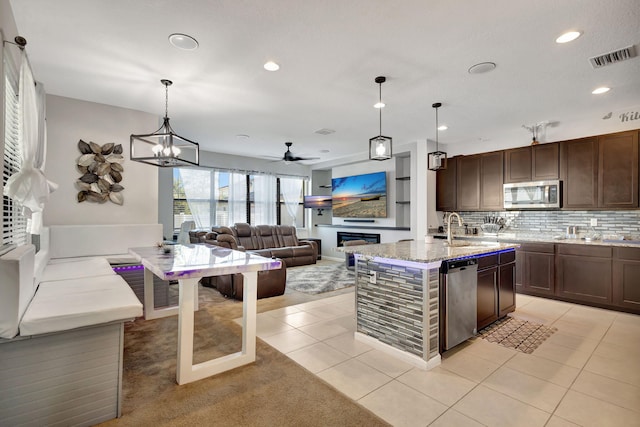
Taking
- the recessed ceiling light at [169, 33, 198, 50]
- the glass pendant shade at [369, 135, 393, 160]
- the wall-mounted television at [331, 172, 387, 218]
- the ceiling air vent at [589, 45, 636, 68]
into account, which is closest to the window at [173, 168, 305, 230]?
the wall-mounted television at [331, 172, 387, 218]

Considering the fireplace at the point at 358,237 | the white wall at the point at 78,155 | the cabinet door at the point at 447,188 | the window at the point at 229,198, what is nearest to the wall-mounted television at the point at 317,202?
the window at the point at 229,198

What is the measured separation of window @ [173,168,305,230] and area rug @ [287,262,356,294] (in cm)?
216

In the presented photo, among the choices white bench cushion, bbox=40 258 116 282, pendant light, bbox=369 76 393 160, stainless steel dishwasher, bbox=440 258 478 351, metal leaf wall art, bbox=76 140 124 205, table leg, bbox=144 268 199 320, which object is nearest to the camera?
stainless steel dishwasher, bbox=440 258 478 351

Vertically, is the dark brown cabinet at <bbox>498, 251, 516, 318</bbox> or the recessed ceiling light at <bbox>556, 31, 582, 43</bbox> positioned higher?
the recessed ceiling light at <bbox>556, 31, 582, 43</bbox>

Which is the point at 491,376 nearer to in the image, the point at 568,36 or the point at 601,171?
the point at 568,36

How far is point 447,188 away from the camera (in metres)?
6.04

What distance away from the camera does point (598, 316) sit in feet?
12.1

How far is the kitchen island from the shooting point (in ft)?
8.00

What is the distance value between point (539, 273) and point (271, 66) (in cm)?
464

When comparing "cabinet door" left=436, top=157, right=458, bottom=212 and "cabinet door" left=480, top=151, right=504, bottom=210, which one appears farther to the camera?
"cabinet door" left=436, top=157, right=458, bottom=212

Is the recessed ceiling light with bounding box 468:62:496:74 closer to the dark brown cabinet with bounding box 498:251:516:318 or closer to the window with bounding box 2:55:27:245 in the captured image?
the dark brown cabinet with bounding box 498:251:516:318

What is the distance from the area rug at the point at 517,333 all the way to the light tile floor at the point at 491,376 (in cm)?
8

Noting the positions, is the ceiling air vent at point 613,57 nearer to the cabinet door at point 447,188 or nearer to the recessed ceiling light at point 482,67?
the recessed ceiling light at point 482,67

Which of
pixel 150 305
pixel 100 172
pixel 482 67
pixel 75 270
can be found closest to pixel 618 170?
pixel 482 67
